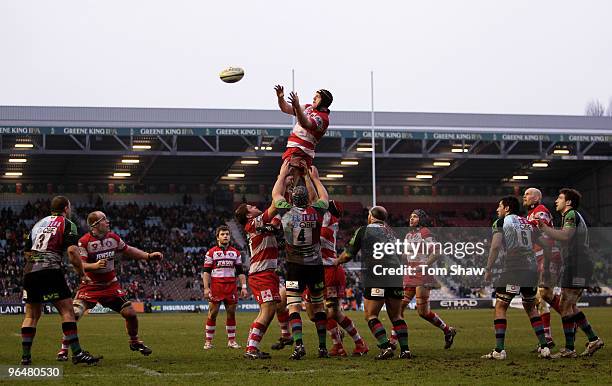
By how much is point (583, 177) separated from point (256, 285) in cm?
5131

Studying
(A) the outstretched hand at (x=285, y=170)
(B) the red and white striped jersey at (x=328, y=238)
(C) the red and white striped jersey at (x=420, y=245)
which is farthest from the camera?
(C) the red and white striped jersey at (x=420, y=245)

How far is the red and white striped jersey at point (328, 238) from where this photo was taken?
15.5m

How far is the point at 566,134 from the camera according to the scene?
171 feet

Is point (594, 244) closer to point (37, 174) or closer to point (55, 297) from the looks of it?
point (37, 174)

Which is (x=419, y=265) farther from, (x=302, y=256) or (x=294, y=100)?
(x=294, y=100)

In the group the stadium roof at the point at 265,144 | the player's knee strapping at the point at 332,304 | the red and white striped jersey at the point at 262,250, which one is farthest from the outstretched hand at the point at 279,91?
the stadium roof at the point at 265,144

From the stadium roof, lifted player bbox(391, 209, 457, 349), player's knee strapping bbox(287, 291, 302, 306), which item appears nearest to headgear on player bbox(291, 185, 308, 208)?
player's knee strapping bbox(287, 291, 302, 306)

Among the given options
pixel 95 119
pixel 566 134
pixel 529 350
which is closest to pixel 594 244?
pixel 566 134

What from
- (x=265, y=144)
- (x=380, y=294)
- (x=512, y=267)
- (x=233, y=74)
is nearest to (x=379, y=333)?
(x=380, y=294)

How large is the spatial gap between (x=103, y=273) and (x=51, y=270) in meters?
1.70

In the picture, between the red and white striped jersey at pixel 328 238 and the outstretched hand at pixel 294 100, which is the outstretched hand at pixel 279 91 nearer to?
the outstretched hand at pixel 294 100

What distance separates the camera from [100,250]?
571 inches

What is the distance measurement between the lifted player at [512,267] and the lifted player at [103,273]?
5.28 m

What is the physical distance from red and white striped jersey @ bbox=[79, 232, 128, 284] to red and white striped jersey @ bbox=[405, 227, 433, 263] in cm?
565
